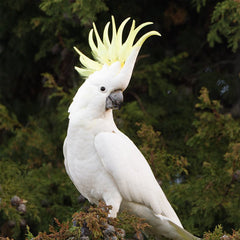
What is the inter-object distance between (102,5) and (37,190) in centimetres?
160

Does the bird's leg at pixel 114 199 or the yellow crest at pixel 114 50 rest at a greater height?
the yellow crest at pixel 114 50

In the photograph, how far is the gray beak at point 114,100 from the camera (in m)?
3.10

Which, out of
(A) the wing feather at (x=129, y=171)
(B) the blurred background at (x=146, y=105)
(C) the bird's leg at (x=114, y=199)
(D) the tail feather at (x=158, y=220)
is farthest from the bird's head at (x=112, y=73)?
(B) the blurred background at (x=146, y=105)

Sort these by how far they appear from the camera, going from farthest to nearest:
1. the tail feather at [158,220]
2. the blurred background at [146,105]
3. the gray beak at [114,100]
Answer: the blurred background at [146,105] → the tail feather at [158,220] → the gray beak at [114,100]

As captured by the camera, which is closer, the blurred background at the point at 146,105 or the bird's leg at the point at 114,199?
the bird's leg at the point at 114,199

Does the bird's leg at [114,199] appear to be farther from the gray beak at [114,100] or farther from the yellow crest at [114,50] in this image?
the yellow crest at [114,50]

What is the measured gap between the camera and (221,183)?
4129mm

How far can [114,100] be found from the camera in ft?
10.2

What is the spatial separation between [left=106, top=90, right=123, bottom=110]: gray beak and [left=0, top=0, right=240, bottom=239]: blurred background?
2.70 feet

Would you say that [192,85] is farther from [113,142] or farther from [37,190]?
[113,142]

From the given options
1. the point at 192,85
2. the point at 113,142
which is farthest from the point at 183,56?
the point at 113,142

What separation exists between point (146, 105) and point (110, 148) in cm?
199

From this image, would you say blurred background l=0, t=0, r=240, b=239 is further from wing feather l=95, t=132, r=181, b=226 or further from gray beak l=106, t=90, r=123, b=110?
gray beak l=106, t=90, r=123, b=110

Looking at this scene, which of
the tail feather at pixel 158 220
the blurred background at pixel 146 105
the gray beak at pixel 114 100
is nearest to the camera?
the gray beak at pixel 114 100
